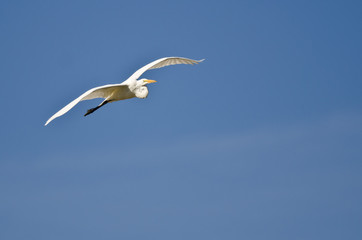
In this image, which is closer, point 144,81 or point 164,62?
point 144,81

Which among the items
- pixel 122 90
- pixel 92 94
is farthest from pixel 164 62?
Answer: pixel 92 94

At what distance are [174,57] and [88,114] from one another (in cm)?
600

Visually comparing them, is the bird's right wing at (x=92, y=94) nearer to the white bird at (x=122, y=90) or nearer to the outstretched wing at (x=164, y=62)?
the white bird at (x=122, y=90)

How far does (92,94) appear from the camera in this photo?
28.1 meters

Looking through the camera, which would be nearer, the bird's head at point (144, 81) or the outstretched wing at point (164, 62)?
the bird's head at point (144, 81)

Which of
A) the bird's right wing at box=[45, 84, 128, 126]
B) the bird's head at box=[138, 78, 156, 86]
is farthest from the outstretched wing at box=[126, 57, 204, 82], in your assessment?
the bird's right wing at box=[45, 84, 128, 126]

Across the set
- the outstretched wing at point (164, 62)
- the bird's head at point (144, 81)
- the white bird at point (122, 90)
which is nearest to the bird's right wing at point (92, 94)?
the white bird at point (122, 90)

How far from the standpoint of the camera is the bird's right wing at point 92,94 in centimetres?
2402

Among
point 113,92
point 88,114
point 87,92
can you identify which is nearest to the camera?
point 87,92

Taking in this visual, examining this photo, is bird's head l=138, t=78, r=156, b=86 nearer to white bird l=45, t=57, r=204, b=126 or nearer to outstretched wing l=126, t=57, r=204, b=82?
white bird l=45, t=57, r=204, b=126

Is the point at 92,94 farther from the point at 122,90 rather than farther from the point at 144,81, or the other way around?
the point at 144,81

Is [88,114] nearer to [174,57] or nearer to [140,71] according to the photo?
[140,71]

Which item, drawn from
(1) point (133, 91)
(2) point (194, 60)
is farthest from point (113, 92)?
(2) point (194, 60)

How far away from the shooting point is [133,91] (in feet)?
95.9
